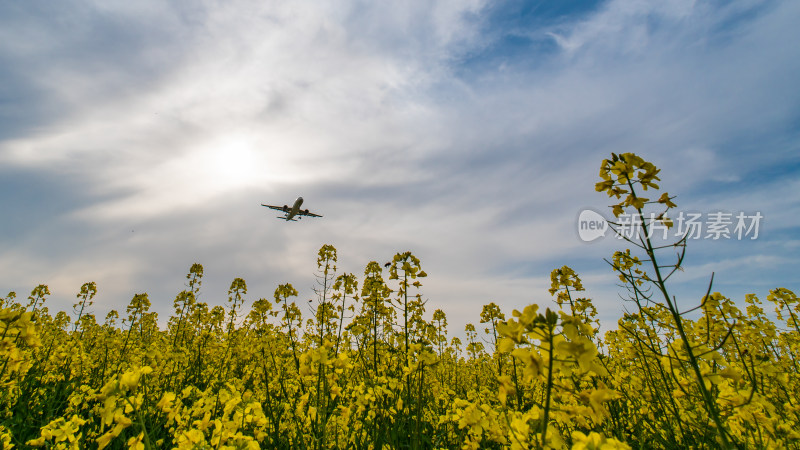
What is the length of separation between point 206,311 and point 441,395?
809cm

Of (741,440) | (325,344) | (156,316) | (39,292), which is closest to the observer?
(325,344)

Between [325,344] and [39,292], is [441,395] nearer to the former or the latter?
[325,344]

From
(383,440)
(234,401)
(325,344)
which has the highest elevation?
(325,344)

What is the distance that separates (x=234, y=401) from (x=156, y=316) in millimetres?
14475

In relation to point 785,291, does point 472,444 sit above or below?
below

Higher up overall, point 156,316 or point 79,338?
point 156,316

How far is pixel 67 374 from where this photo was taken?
764 centimetres

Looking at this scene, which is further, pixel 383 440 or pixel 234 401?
pixel 383 440

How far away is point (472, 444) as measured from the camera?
2619 millimetres

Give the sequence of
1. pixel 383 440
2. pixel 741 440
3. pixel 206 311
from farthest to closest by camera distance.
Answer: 1. pixel 206 311
2. pixel 383 440
3. pixel 741 440

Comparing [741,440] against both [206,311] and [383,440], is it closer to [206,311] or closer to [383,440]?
[383,440]

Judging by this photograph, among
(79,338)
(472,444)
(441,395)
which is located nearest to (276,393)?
(441,395)

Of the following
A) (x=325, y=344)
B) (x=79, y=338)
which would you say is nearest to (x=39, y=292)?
(x=79, y=338)

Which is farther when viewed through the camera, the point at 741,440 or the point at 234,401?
the point at 741,440
